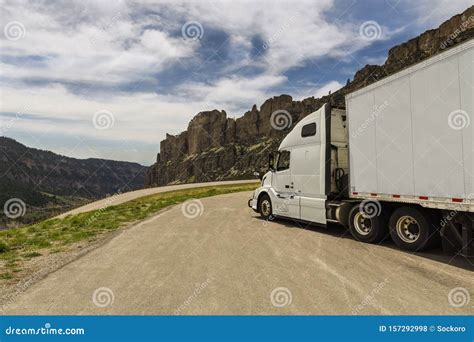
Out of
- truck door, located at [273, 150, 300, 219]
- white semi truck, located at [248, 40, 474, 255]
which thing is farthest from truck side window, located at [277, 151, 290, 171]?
white semi truck, located at [248, 40, 474, 255]

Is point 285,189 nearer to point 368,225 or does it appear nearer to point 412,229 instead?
point 368,225

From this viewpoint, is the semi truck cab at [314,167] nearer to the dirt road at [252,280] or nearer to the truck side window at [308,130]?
the truck side window at [308,130]

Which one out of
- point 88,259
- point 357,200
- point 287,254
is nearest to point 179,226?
point 88,259

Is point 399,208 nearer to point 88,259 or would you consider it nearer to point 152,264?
point 152,264

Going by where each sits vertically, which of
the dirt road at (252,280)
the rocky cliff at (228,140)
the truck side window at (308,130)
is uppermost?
the rocky cliff at (228,140)

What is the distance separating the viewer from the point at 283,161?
513 inches

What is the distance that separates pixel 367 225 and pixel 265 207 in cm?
514

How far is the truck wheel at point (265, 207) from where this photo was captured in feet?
45.0

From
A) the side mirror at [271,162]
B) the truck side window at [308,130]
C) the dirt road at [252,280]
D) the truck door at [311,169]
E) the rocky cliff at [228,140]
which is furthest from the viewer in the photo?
the rocky cliff at [228,140]

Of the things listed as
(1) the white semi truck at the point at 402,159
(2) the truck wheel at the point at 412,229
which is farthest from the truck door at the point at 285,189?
(2) the truck wheel at the point at 412,229

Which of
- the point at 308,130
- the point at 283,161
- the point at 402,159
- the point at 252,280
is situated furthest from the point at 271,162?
the point at 252,280

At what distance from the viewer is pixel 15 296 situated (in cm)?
558

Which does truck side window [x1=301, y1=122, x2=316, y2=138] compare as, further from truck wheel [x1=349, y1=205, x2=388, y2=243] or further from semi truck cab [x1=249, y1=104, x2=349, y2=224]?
truck wheel [x1=349, y1=205, x2=388, y2=243]

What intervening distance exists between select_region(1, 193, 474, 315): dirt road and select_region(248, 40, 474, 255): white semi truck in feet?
2.34
